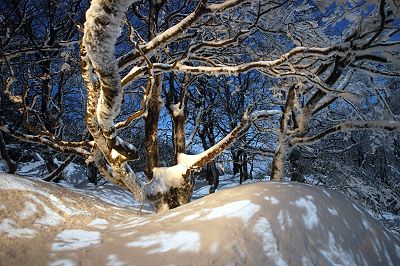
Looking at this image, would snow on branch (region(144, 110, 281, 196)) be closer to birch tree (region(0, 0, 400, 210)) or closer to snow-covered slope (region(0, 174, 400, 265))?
birch tree (region(0, 0, 400, 210))

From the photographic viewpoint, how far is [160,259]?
2059mm

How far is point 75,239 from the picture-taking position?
96.2 inches

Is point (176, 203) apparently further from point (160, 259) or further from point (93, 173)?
point (93, 173)

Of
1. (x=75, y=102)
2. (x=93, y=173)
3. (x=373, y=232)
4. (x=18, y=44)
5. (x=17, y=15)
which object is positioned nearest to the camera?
(x=373, y=232)

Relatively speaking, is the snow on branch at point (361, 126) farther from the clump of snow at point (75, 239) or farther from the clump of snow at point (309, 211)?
the clump of snow at point (75, 239)

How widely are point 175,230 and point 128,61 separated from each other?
221 centimetres

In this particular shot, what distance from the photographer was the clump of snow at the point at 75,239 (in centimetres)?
227

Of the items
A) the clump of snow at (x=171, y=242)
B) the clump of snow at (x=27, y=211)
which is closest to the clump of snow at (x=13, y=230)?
the clump of snow at (x=27, y=211)

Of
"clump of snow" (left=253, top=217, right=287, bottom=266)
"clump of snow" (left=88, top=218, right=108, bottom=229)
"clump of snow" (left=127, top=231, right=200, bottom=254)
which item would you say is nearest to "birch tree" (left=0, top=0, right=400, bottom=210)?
"clump of snow" (left=88, top=218, right=108, bottom=229)

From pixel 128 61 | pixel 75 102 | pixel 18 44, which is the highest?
pixel 18 44

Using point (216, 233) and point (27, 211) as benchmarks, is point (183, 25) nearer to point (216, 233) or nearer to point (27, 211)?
point (216, 233)

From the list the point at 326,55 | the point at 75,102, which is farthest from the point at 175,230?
the point at 75,102

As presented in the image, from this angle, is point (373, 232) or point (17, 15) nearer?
point (373, 232)

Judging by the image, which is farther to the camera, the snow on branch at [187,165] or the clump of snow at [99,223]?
the snow on branch at [187,165]
